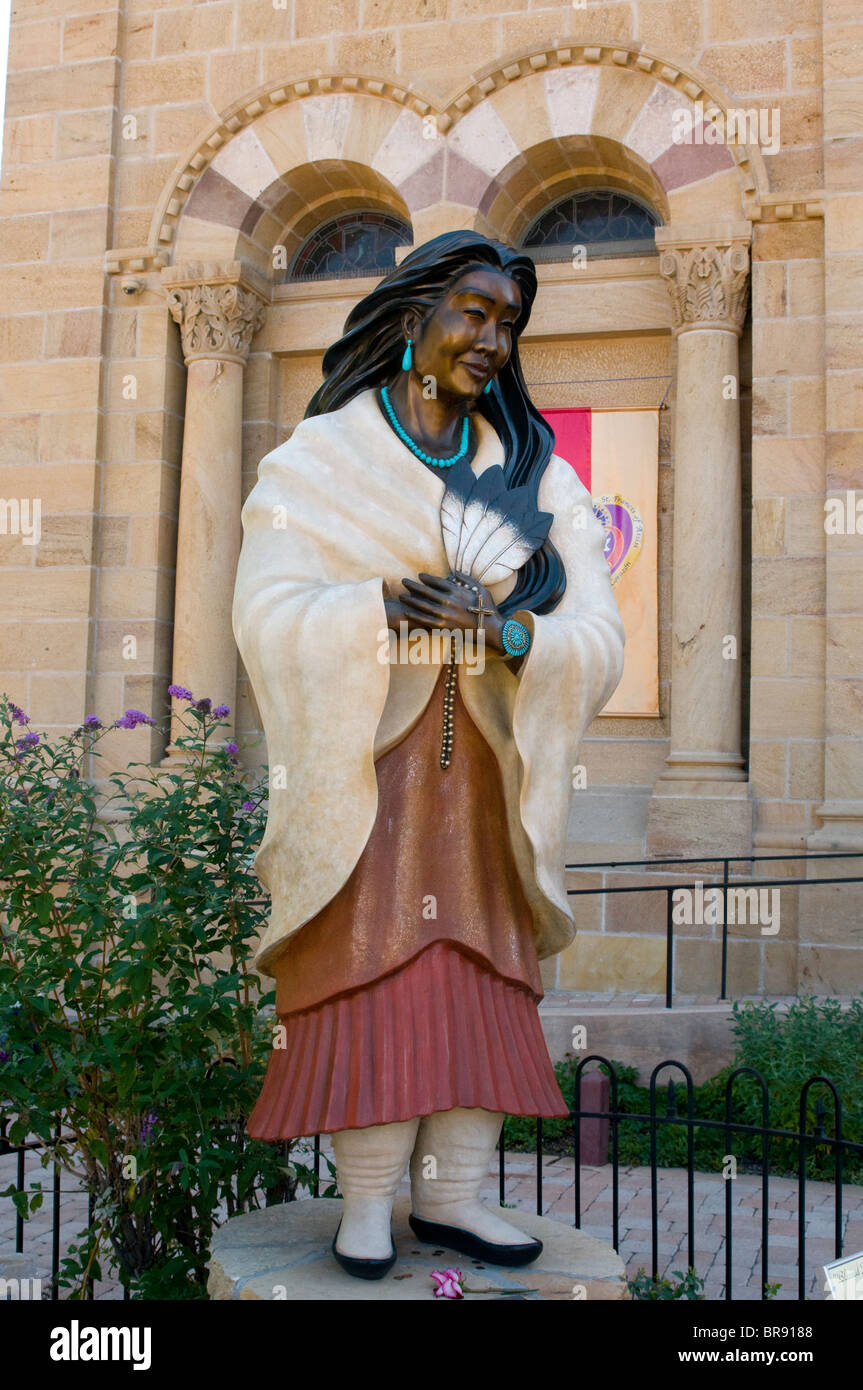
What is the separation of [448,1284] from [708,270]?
25.2 ft

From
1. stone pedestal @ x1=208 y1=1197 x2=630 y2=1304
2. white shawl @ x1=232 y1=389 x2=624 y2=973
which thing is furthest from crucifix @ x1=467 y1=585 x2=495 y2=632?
stone pedestal @ x1=208 y1=1197 x2=630 y2=1304

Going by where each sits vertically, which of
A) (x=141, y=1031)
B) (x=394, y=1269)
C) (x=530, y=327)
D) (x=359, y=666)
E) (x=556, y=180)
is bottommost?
(x=394, y=1269)

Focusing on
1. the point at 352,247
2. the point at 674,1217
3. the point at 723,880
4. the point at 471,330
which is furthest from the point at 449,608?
the point at 352,247

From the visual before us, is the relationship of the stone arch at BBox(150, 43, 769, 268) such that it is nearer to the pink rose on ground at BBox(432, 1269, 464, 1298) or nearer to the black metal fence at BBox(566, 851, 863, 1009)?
the black metal fence at BBox(566, 851, 863, 1009)

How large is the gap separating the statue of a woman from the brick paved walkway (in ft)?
6.21

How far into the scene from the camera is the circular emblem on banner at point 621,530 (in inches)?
379

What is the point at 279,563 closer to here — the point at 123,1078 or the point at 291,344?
the point at 123,1078

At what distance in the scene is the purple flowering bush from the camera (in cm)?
397

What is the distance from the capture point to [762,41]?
913 cm

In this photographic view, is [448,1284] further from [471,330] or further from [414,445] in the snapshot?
[471,330]

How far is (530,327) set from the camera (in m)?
9.99

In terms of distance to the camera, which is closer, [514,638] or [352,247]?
[514,638]

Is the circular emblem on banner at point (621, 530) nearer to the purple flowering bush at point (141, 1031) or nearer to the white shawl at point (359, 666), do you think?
the purple flowering bush at point (141, 1031)

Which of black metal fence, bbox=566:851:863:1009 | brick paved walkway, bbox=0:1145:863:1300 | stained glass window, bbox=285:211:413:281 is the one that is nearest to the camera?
brick paved walkway, bbox=0:1145:863:1300
